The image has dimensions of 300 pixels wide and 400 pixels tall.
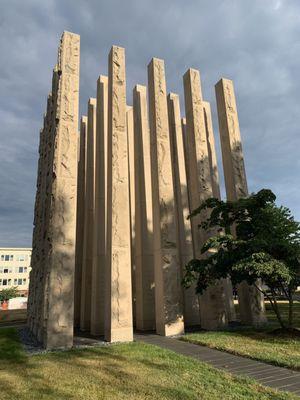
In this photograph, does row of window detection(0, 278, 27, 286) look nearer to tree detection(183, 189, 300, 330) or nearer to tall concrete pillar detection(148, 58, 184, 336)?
tall concrete pillar detection(148, 58, 184, 336)

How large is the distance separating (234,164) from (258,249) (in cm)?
628

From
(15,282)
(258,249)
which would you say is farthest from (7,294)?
(258,249)

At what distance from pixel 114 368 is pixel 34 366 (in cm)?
205

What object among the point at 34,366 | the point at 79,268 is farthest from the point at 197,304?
the point at 34,366

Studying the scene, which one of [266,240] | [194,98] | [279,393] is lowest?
[279,393]

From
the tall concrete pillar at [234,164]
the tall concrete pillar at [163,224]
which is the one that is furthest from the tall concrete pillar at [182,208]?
the tall concrete pillar at [234,164]

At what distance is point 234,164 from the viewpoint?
15672 millimetres

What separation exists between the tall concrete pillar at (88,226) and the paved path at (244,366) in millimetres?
6247

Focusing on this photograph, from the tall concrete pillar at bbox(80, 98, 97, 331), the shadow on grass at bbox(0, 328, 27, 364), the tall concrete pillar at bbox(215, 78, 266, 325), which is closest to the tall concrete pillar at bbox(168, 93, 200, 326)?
the tall concrete pillar at bbox(215, 78, 266, 325)

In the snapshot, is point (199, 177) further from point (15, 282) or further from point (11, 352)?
point (15, 282)

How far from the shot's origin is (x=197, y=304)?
15.3m

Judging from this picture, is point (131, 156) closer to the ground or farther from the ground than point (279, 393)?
farther from the ground

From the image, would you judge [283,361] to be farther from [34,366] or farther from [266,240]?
[34,366]

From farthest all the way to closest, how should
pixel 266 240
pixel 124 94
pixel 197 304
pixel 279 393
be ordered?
1. pixel 197 304
2. pixel 124 94
3. pixel 266 240
4. pixel 279 393
